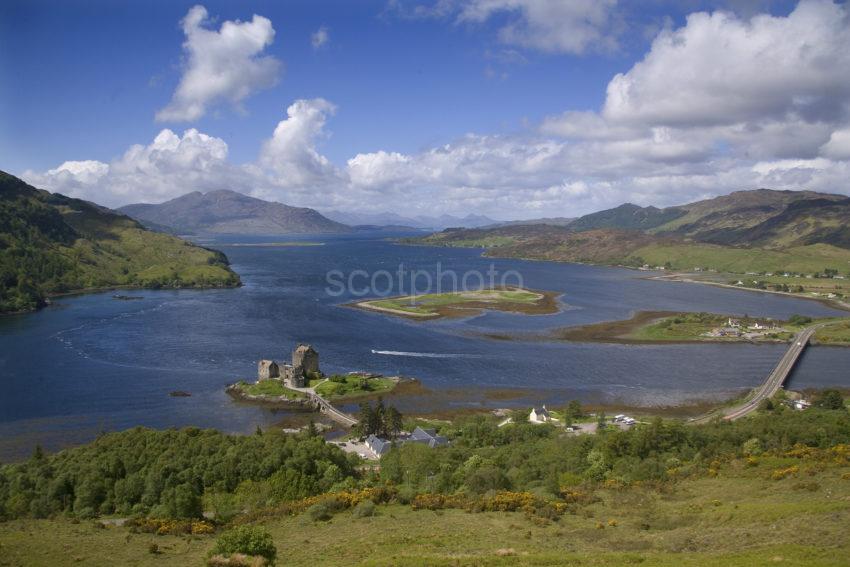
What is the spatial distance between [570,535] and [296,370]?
51247 millimetres

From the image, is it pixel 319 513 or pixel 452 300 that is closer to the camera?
pixel 319 513

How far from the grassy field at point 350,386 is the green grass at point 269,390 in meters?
2.82

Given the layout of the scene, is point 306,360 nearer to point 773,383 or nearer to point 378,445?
point 378,445

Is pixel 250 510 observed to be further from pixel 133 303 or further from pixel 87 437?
pixel 133 303

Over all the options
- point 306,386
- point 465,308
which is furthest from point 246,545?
point 465,308

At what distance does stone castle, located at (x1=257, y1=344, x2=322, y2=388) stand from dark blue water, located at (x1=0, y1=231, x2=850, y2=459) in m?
4.26

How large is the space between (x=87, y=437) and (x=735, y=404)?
203ft

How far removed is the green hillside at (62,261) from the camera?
5320 inches

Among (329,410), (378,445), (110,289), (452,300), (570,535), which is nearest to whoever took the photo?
(570,535)

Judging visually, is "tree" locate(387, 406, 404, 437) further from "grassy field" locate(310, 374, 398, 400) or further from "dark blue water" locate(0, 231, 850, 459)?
"grassy field" locate(310, 374, 398, 400)

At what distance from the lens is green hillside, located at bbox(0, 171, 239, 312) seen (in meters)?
135

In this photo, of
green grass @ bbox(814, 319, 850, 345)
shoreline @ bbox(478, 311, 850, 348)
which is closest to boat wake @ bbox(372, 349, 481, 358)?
shoreline @ bbox(478, 311, 850, 348)

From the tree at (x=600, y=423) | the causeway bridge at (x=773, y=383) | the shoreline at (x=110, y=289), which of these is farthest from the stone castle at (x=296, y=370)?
the shoreline at (x=110, y=289)

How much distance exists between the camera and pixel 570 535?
23.1m
